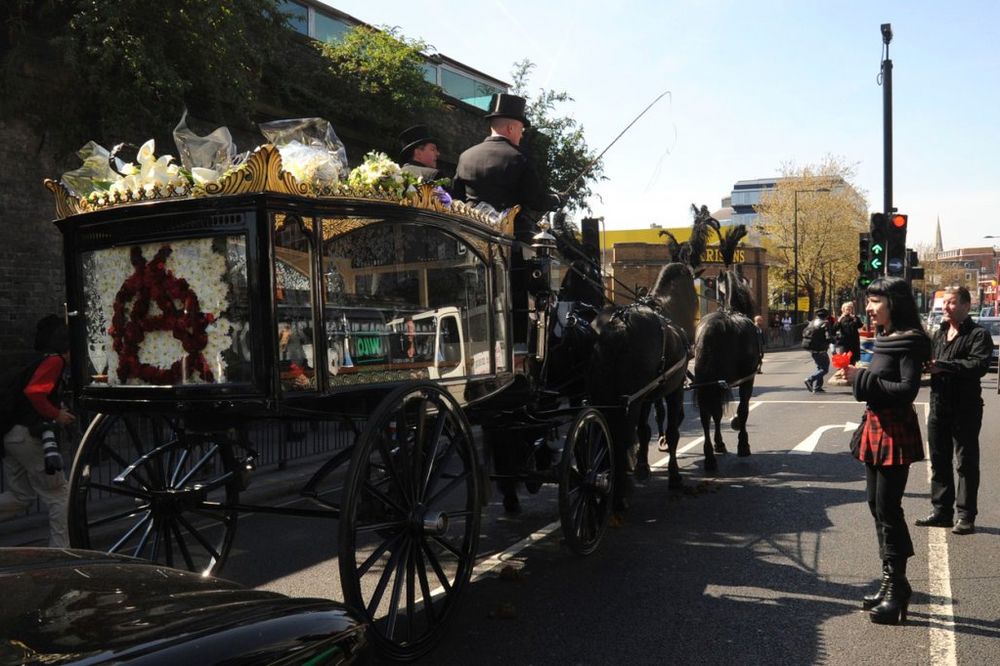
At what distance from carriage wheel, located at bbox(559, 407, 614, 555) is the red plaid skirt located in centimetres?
176

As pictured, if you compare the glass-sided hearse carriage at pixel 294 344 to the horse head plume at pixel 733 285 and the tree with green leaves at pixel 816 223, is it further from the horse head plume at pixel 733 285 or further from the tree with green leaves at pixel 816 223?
the tree with green leaves at pixel 816 223

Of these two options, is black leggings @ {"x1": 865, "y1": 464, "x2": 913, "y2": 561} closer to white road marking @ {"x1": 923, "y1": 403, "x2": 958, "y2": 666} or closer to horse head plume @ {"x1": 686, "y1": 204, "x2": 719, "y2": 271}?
white road marking @ {"x1": 923, "y1": 403, "x2": 958, "y2": 666}

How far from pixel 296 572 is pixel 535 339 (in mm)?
2305

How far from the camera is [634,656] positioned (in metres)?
4.05

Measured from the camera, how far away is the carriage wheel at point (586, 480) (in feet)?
17.7

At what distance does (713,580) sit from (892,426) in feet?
4.84

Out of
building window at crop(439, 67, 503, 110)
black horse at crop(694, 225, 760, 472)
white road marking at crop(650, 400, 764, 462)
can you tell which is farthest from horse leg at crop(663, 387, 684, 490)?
building window at crop(439, 67, 503, 110)

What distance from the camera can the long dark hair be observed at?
183 inches

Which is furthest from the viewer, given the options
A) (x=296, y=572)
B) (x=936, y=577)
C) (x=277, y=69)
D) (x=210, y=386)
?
(x=277, y=69)

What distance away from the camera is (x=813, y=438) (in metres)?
11.4

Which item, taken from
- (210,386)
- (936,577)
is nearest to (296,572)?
(210,386)

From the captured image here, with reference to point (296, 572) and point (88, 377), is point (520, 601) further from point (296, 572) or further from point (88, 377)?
point (88, 377)

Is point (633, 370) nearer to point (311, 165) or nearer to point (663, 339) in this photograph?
point (663, 339)

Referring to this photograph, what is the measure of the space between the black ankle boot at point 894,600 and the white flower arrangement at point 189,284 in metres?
3.59
